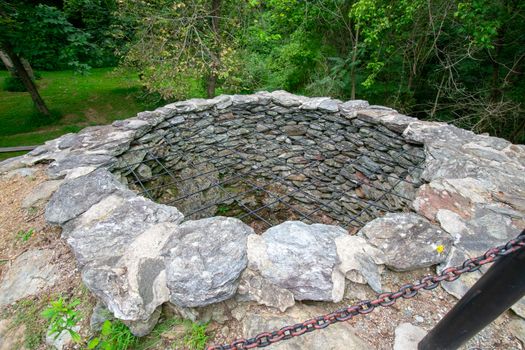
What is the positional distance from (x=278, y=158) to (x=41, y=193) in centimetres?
310

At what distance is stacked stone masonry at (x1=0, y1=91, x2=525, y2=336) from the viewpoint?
131 cm

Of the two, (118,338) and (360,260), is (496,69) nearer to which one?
(360,260)

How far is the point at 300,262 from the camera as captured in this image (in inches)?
55.0

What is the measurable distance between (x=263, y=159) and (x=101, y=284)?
3.40 meters

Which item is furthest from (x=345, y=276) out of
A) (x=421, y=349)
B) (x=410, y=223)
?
(x=410, y=223)

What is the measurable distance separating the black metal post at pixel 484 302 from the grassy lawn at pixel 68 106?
7.78 metres

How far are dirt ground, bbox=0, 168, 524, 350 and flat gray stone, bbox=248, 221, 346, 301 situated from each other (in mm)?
114

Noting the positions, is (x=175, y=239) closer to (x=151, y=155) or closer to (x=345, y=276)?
(x=345, y=276)

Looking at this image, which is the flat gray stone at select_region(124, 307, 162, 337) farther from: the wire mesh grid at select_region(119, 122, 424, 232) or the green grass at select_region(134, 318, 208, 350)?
the wire mesh grid at select_region(119, 122, 424, 232)

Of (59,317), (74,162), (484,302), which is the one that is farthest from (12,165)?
(484,302)

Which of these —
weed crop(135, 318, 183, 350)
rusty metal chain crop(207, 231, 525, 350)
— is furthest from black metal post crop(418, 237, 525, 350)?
weed crop(135, 318, 183, 350)

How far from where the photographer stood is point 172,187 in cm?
386

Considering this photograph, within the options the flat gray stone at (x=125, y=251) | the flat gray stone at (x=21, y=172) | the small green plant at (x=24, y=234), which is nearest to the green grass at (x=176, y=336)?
the flat gray stone at (x=125, y=251)

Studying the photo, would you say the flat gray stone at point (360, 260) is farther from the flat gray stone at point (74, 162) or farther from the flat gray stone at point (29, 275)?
the flat gray stone at point (74, 162)
